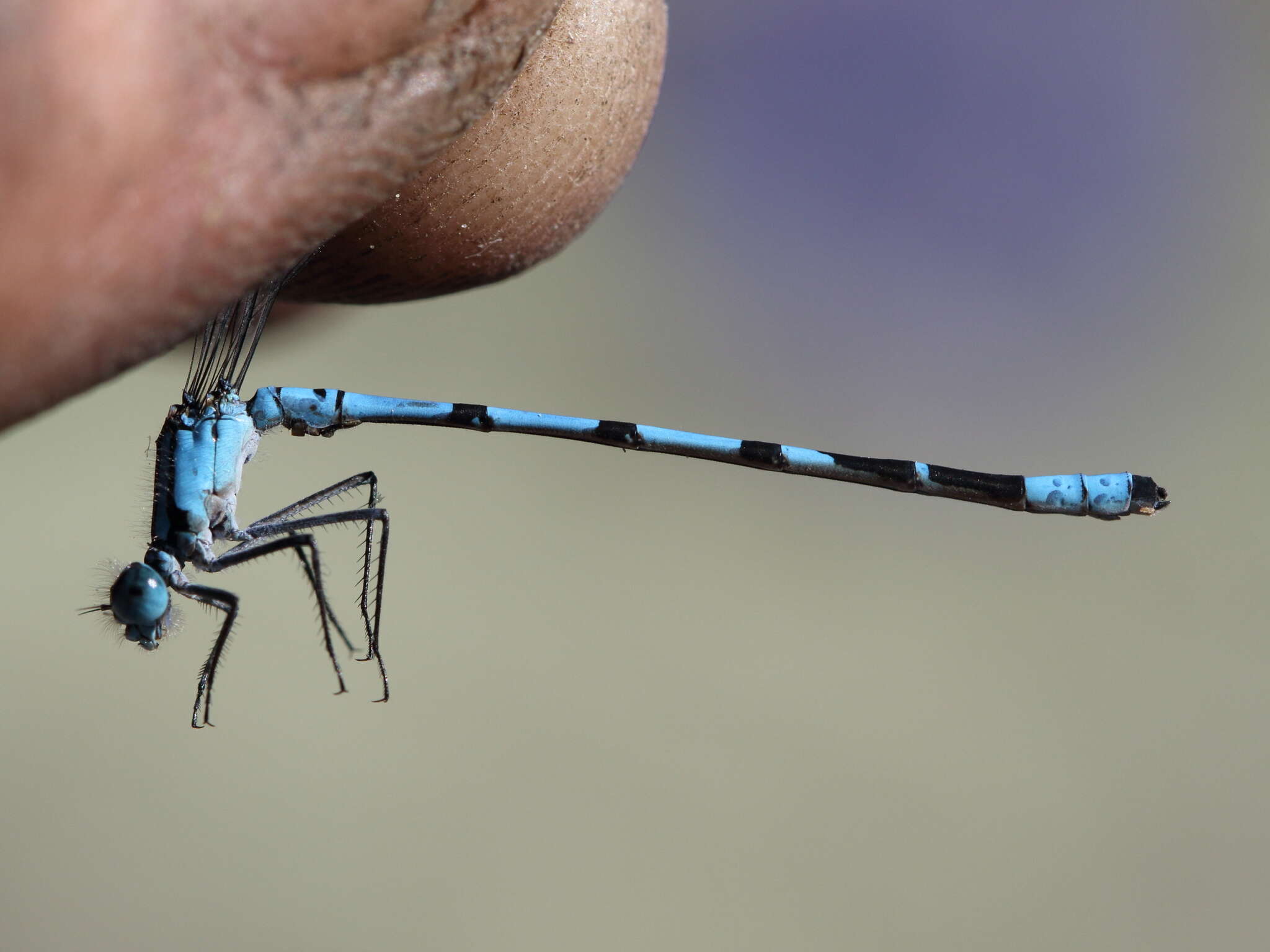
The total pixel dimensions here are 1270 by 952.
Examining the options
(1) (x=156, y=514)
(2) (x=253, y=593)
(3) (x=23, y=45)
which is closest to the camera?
(3) (x=23, y=45)

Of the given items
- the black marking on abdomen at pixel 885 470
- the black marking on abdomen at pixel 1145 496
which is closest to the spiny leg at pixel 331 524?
the black marking on abdomen at pixel 885 470

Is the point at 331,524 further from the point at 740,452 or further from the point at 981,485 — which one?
the point at 981,485

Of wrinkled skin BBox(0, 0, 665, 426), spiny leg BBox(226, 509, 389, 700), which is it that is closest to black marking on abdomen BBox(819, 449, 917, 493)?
spiny leg BBox(226, 509, 389, 700)

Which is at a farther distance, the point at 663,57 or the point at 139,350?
the point at 663,57

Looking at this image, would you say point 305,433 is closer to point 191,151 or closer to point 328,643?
point 328,643

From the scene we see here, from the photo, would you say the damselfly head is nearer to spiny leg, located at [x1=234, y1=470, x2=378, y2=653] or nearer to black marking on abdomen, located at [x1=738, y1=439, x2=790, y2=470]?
spiny leg, located at [x1=234, y1=470, x2=378, y2=653]

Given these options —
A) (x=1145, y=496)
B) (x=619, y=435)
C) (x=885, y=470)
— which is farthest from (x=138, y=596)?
(x=1145, y=496)

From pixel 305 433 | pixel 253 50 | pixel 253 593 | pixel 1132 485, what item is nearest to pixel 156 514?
pixel 305 433
